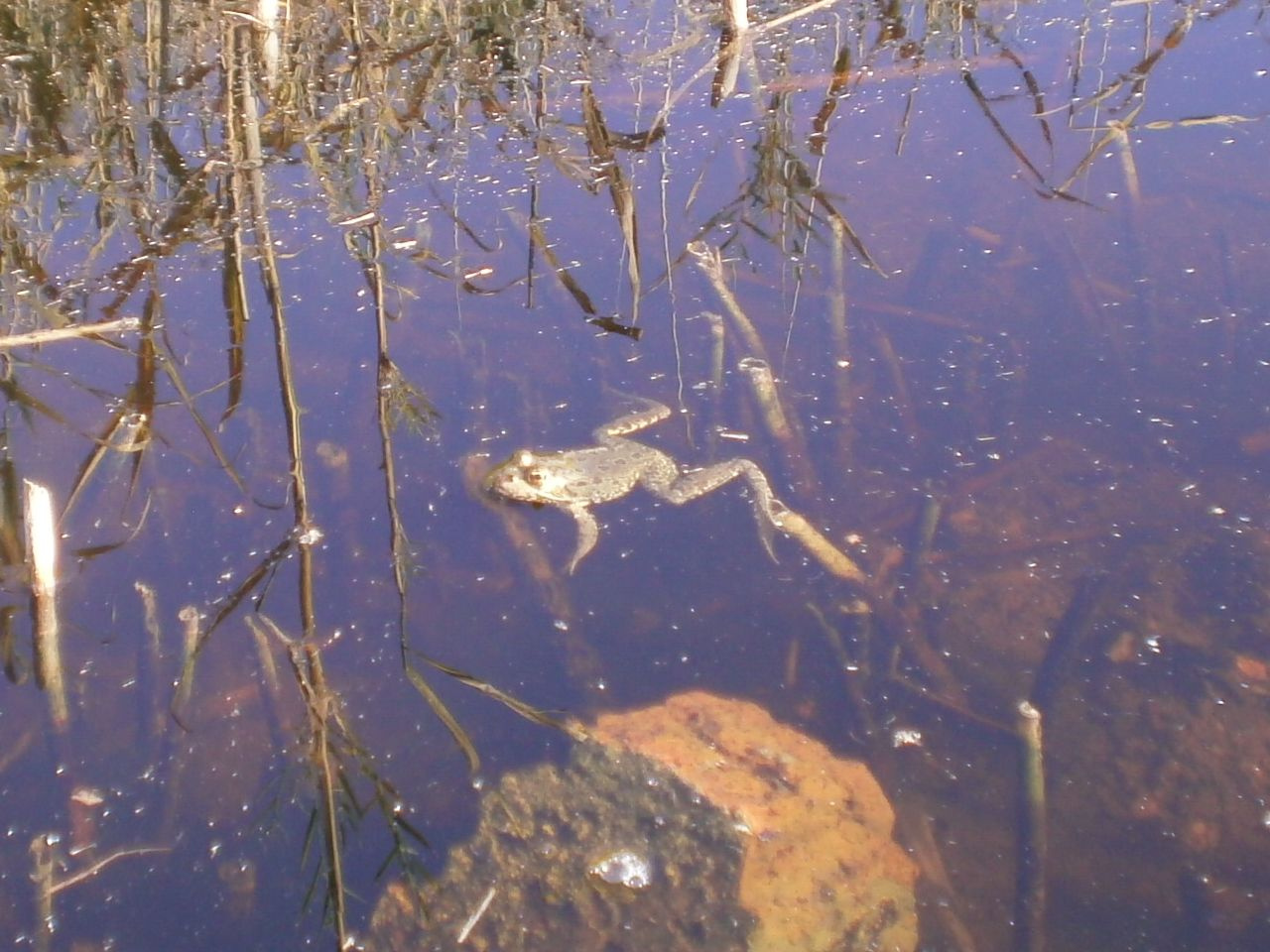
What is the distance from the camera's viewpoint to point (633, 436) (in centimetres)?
331

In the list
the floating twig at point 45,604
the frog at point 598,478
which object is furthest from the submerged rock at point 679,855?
the floating twig at point 45,604

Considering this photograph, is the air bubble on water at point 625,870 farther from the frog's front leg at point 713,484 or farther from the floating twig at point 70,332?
the floating twig at point 70,332

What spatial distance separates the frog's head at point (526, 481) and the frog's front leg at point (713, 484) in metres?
0.29

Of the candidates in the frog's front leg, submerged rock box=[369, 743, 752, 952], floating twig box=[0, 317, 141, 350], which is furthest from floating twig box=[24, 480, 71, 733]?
the frog's front leg

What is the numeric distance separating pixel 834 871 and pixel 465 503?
148cm

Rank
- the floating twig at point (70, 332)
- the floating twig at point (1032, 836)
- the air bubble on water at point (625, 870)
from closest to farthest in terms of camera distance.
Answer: the floating twig at point (1032, 836) < the air bubble on water at point (625, 870) < the floating twig at point (70, 332)

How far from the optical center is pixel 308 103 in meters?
4.49

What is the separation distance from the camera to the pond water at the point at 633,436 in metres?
2.43

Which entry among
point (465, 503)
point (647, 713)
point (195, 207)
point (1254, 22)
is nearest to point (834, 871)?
point (647, 713)

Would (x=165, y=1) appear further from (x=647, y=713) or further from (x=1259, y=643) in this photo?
(x=1259, y=643)

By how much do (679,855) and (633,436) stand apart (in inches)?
53.3

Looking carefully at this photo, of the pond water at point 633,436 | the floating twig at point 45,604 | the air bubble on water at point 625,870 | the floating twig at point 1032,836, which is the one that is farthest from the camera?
the floating twig at point 45,604

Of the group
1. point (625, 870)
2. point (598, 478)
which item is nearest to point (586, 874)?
point (625, 870)

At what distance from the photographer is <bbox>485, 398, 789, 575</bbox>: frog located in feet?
10.3
